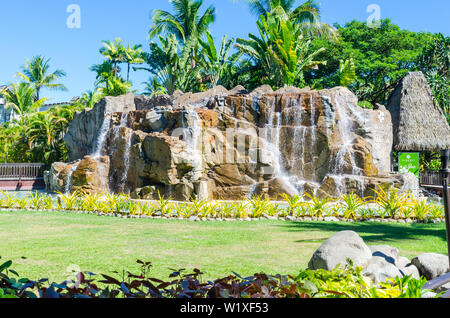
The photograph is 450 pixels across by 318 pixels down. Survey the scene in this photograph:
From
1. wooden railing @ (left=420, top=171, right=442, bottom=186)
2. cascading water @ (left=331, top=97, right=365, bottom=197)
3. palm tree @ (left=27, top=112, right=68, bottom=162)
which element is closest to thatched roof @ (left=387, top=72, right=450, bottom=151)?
wooden railing @ (left=420, top=171, right=442, bottom=186)

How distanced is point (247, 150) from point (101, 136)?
9044mm

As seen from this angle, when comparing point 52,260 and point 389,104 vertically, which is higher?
point 389,104

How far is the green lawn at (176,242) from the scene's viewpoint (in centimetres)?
565

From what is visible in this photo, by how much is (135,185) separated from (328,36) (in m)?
21.6

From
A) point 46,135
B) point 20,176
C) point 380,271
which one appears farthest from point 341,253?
point 46,135

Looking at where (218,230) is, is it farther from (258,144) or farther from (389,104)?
(389,104)

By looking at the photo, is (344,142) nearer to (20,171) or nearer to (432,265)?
(432,265)

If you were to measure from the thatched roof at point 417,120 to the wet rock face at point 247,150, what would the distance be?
284 inches

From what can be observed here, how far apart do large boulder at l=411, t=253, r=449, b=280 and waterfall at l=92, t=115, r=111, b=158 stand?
1805 centimetres

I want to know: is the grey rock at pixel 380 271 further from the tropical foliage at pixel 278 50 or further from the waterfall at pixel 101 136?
the tropical foliage at pixel 278 50

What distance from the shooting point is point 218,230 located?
9203mm

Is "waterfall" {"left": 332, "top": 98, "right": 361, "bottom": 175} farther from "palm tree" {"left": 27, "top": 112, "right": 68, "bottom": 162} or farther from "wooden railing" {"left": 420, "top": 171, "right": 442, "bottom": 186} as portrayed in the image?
"palm tree" {"left": 27, "top": 112, "right": 68, "bottom": 162}

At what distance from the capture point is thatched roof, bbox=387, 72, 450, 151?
25.8 meters
